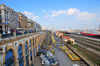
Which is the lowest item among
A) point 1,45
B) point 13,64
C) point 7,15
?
point 13,64

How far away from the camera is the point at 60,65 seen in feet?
53.6

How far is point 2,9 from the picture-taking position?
17.9 meters

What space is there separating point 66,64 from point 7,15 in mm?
22435

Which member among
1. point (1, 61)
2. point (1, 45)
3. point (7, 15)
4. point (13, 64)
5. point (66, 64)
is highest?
point (7, 15)

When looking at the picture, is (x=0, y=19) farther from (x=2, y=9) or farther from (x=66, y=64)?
(x=66, y=64)

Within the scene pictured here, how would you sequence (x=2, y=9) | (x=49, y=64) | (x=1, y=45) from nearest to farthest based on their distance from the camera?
1. (x=1, y=45)
2. (x=49, y=64)
3. (x=2, y=9)

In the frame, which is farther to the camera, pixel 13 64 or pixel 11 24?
pixel 11 24

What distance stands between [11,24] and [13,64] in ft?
54.3

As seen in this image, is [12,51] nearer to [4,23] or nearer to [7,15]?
[4,23]

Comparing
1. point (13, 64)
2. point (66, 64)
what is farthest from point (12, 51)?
point (66, 64)

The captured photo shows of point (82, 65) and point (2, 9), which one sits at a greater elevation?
point (2, 9)

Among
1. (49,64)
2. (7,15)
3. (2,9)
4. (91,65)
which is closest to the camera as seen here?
(91,65)

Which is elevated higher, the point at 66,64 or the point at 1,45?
the point at 1,45

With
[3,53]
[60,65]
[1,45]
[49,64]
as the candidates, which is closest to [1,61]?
[3,53]
